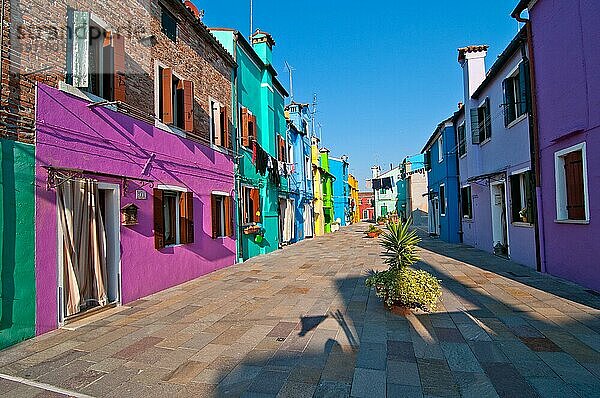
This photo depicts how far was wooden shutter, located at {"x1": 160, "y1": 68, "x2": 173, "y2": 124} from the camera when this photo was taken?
8586 millimetres

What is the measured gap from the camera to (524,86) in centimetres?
1009

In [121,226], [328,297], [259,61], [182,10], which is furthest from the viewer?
[259,61]

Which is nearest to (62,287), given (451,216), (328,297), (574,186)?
(328,297)

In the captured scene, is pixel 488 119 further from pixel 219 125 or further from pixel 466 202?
pixel 219 125

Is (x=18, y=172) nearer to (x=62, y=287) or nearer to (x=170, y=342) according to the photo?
(x=62, y=287)

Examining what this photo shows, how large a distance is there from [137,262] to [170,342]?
291 cm

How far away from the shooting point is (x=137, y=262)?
752 centimetres

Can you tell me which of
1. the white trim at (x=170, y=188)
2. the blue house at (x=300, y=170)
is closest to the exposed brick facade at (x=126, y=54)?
the white trim at (x=170, y=188)

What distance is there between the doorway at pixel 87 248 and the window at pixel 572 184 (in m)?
8.98

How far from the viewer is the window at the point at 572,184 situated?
743 cm

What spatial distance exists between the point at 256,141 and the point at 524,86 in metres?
8.93

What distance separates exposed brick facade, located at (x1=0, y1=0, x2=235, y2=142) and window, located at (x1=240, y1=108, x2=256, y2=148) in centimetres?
103

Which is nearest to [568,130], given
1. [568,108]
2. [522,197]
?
[568,108]

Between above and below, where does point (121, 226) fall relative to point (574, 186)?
below
